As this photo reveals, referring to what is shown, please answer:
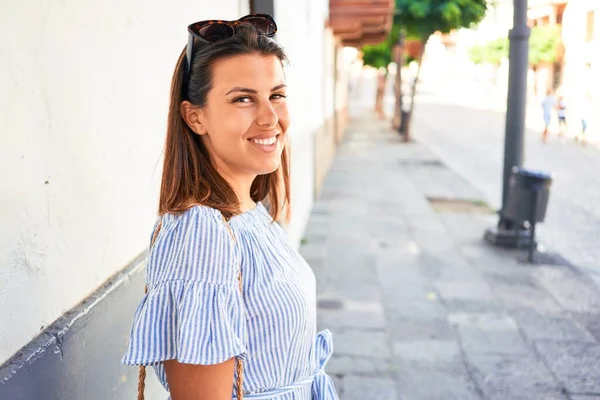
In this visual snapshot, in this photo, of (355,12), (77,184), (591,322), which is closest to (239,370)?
(77,184)

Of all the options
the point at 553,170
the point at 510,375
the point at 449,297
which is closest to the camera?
the point at 510,375

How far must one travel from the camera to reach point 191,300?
1.23 meters

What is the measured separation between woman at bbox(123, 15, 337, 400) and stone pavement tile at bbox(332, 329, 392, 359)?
2609 millimetres

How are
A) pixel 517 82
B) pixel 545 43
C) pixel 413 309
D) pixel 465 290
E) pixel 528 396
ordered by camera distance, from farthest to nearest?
pixel 545 43
pixel 517 82
pixel 465 290
pixel 413 309
pixel 528 396

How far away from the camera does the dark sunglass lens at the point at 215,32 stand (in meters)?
1.47

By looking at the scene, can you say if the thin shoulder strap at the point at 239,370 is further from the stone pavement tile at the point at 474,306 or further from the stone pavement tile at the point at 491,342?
the stone pavement tile at the point at 474,306

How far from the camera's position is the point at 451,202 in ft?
33.2

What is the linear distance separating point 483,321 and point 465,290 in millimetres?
775

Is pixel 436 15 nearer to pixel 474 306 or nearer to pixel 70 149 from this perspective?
pixel 474 306

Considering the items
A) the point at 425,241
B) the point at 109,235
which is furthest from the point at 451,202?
the point at 109,235

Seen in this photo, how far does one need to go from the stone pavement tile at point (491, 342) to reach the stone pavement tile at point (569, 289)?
3.05 feet

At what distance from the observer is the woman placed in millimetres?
1255

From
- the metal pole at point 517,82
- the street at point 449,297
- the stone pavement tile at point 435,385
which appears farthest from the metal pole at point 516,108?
the stone pavement tile at point 435,385

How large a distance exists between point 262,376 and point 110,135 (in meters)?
0.97
